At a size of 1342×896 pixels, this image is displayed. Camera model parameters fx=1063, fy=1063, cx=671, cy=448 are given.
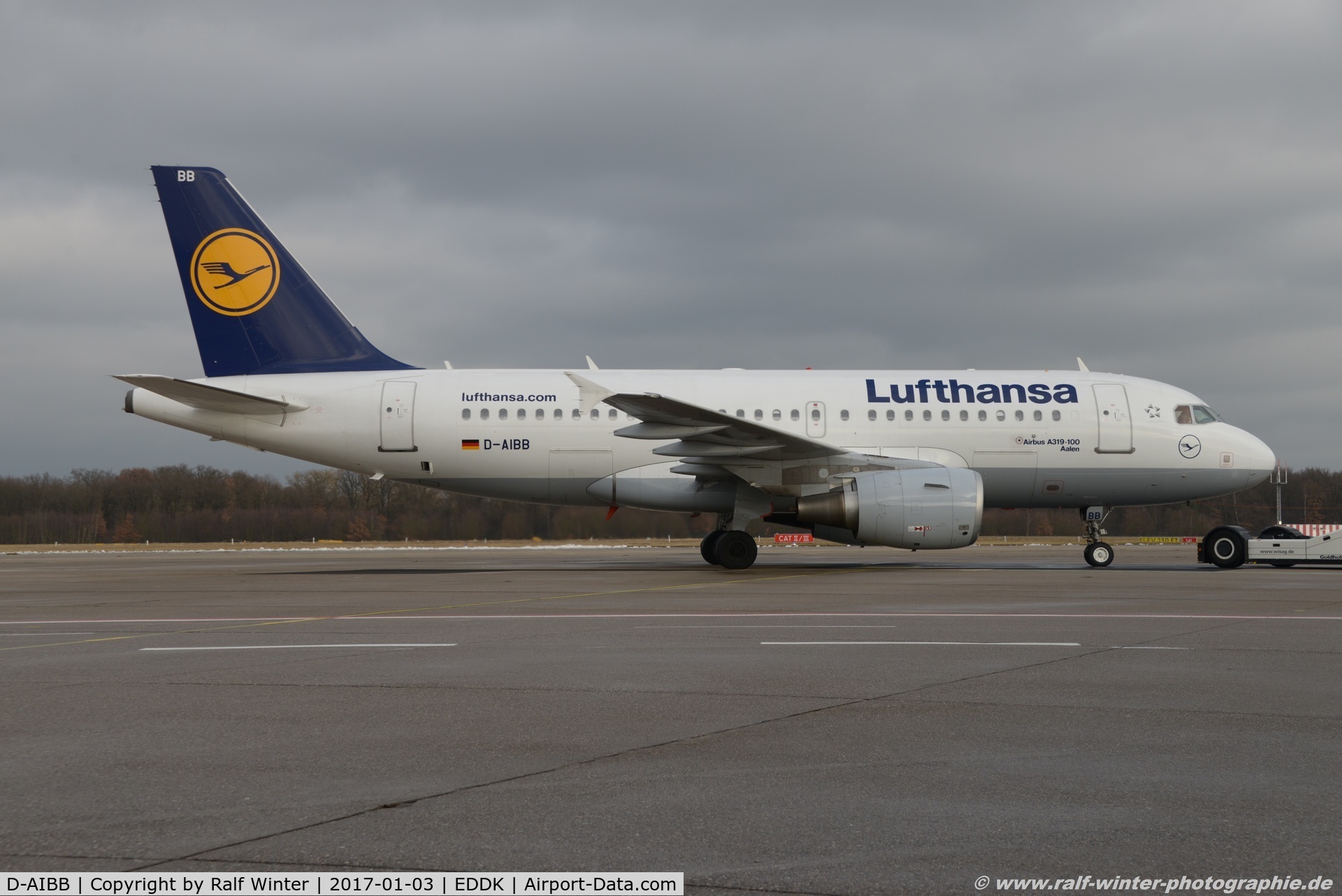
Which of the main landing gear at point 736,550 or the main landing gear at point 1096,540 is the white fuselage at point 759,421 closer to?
the main landing gear at point 1096,540

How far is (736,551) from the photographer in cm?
1983

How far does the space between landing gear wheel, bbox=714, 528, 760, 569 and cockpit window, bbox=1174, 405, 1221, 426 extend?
9.41 m

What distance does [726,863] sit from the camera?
3.23 metres

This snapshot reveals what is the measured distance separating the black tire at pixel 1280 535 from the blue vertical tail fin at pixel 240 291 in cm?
1811

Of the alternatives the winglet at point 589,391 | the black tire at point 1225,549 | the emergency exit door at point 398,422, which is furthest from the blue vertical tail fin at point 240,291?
the black tire at point 1225,549

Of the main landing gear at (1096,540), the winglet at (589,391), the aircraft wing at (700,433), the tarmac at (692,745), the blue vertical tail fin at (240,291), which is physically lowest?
the tarmac at (692,745)

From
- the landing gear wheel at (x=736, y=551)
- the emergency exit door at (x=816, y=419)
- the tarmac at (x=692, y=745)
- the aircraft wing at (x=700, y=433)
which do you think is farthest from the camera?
the emergency exit door at (x=816, y=419)

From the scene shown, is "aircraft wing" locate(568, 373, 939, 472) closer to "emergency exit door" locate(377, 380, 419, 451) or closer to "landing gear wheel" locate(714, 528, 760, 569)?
"landing gear wheel" locate(714, 528, 760, 569)

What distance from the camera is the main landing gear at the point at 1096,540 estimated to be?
21.5 metres

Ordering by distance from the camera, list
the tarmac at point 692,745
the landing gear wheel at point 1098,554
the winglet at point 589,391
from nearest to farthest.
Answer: the tarmac at point 692,745 < the winglet at point 589,391 < the landing gear wheel at point 1098,554

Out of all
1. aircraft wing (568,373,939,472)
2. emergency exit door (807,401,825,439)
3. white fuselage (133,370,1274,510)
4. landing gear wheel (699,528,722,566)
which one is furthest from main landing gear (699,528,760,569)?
emergency exit door (807,401,825,439)

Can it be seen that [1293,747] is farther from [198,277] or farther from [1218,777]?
[198,277]

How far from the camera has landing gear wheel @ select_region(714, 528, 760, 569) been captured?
19.8 m

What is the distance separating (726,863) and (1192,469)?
836 inches
